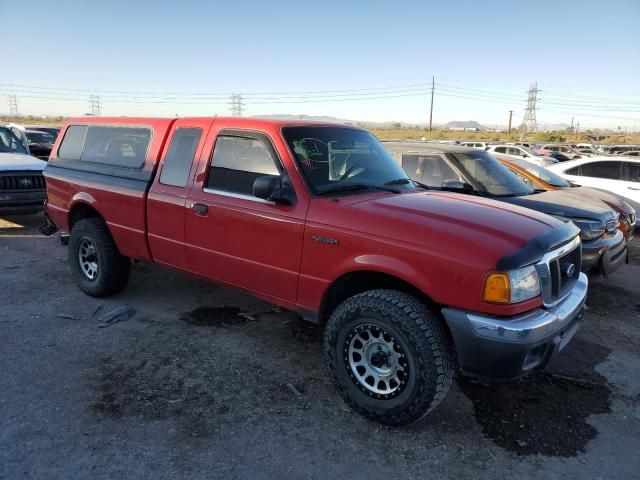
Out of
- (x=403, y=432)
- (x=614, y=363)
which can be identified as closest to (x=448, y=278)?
(x=403, y=432)

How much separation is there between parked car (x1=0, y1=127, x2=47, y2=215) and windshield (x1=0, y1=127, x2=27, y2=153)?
1.03m

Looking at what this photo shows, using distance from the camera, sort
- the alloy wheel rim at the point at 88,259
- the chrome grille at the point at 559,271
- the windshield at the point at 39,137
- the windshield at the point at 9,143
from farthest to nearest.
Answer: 1. the windshield at the point at 39,137
2. the windshield at the point at 9,143
3. the alloy wheel rim at the point at 88,259
4. the chrome grille at the point at 559,271

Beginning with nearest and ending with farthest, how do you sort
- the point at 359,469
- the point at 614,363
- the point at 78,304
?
the point at 359,469
the point at 614,363
the point at 78,304

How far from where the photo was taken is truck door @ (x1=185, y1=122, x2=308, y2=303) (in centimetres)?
352

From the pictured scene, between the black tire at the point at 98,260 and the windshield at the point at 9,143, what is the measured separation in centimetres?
597

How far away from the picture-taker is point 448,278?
2801mm

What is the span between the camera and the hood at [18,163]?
Result: 8.20 m

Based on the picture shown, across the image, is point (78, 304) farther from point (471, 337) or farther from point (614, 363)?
point (614, 363)

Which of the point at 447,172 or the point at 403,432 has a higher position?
the point at 447,172

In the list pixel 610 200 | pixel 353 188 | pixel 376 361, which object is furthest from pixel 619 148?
pixel 376 361

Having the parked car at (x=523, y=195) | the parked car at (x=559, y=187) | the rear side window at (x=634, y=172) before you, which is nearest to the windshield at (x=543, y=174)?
the parked car at (x=559, y=187)

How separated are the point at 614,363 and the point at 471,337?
2.18 meters

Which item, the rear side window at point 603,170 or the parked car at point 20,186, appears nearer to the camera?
the parked car at point 20,186

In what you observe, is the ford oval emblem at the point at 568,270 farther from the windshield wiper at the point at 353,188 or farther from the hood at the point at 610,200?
the hood at the point at 610,200
